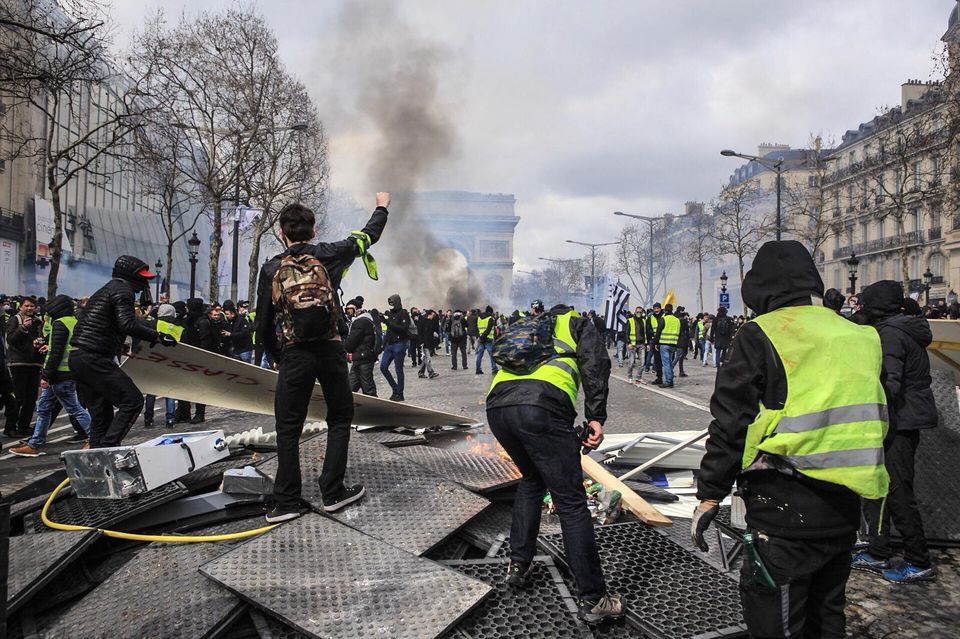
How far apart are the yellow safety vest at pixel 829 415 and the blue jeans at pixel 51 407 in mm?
7485

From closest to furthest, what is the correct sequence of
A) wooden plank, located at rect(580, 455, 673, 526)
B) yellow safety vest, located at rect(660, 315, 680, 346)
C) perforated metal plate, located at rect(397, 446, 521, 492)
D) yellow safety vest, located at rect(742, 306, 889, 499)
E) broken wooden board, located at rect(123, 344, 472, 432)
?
yellow safety vest, located at rect(742, 306, 889, 499) → wooden plank, located at rect(580, 455, 673, 526) → perforated metal plate, located at rect(397, 446, 521, 492) → broken wooden board, located at rect(123, 344, 472, 432) → yellow safety vest, located at rect(660, 315, 680, 346)

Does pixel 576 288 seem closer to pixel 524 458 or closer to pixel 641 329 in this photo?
pixel 641 329

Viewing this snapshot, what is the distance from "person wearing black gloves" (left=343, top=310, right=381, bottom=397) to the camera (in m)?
A: 10.2

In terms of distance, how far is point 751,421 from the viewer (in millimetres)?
2244

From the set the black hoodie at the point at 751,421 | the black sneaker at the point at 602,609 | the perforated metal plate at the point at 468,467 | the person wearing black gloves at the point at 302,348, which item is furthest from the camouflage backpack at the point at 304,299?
the black hoodie at the point at 751,421

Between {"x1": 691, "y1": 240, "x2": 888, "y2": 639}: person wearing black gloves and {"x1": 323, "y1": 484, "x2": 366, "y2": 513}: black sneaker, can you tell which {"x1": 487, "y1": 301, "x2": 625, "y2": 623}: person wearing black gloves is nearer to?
{"x1": 691, "y1": 240, "x2": 888, "y2": 639}: person wearing black gloves

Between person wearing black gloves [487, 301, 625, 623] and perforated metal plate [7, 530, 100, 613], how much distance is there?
7.09 feet

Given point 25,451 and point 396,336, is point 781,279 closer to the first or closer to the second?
point 25,451

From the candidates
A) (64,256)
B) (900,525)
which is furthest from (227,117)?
(900,525)

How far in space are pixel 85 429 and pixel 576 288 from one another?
75.1 meters

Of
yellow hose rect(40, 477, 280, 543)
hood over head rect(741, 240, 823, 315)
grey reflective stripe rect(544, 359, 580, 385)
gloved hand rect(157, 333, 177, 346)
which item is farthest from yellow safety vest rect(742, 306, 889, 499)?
gloved hand rect(157, 333, 177, 346)

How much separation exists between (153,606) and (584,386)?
2213 mm

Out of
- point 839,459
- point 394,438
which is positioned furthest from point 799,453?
point 394,438

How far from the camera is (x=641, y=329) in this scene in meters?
16.0
